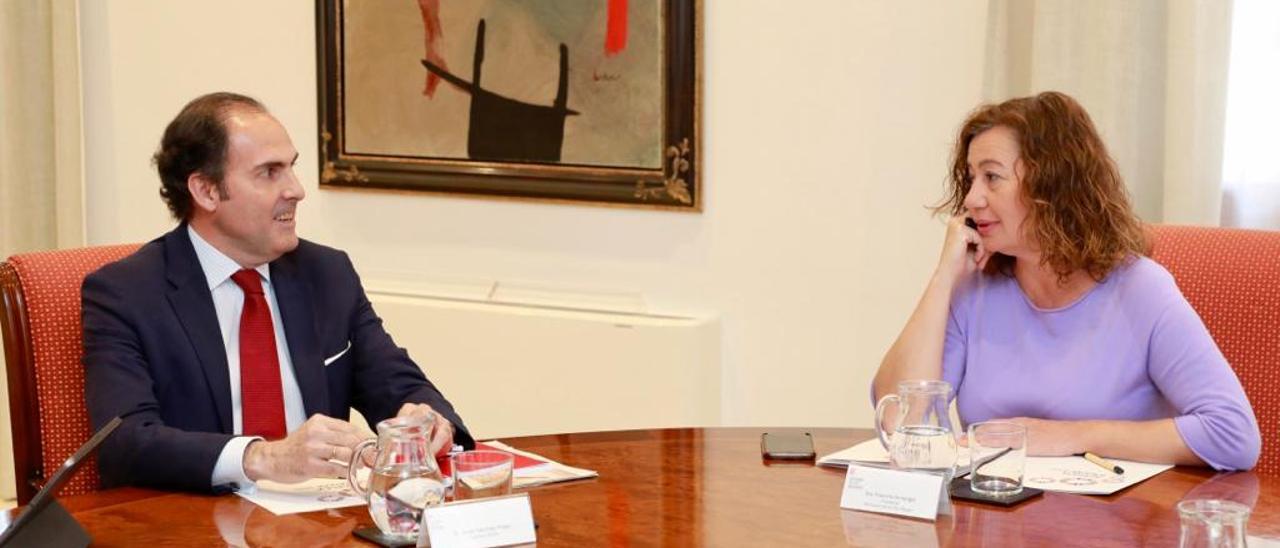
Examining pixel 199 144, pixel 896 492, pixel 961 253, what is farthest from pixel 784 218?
pixel 896 492

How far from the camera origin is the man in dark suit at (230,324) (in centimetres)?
260

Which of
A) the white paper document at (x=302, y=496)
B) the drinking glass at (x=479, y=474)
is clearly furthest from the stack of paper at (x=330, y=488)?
the drinking glass at (x=479, y=474)

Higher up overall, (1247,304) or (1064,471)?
(1247,304)

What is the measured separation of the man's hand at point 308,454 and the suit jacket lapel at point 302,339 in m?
0.51

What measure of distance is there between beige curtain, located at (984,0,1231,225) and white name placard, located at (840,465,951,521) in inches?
66.3

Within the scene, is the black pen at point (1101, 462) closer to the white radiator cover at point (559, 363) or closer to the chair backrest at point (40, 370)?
the chair backrest at point (40, 370)

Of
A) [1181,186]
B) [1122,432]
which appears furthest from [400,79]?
[1122,432]

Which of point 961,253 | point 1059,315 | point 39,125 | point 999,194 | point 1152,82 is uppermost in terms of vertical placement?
point 1152,82

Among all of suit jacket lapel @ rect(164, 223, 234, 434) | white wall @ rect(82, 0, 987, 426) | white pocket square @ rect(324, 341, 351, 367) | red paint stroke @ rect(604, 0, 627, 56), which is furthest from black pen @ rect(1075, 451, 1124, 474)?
Answer: red paint stroke @ rect(604, 0, 627, 56)

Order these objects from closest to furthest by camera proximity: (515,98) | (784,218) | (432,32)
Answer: (784,218)
(515,98)
(432,32)

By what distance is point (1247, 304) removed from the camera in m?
2.76

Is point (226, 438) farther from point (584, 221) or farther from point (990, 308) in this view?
point (584, 221)

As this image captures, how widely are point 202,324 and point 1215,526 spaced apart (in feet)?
5.89

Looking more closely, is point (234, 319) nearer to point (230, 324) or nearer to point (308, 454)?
point (230, 324)
